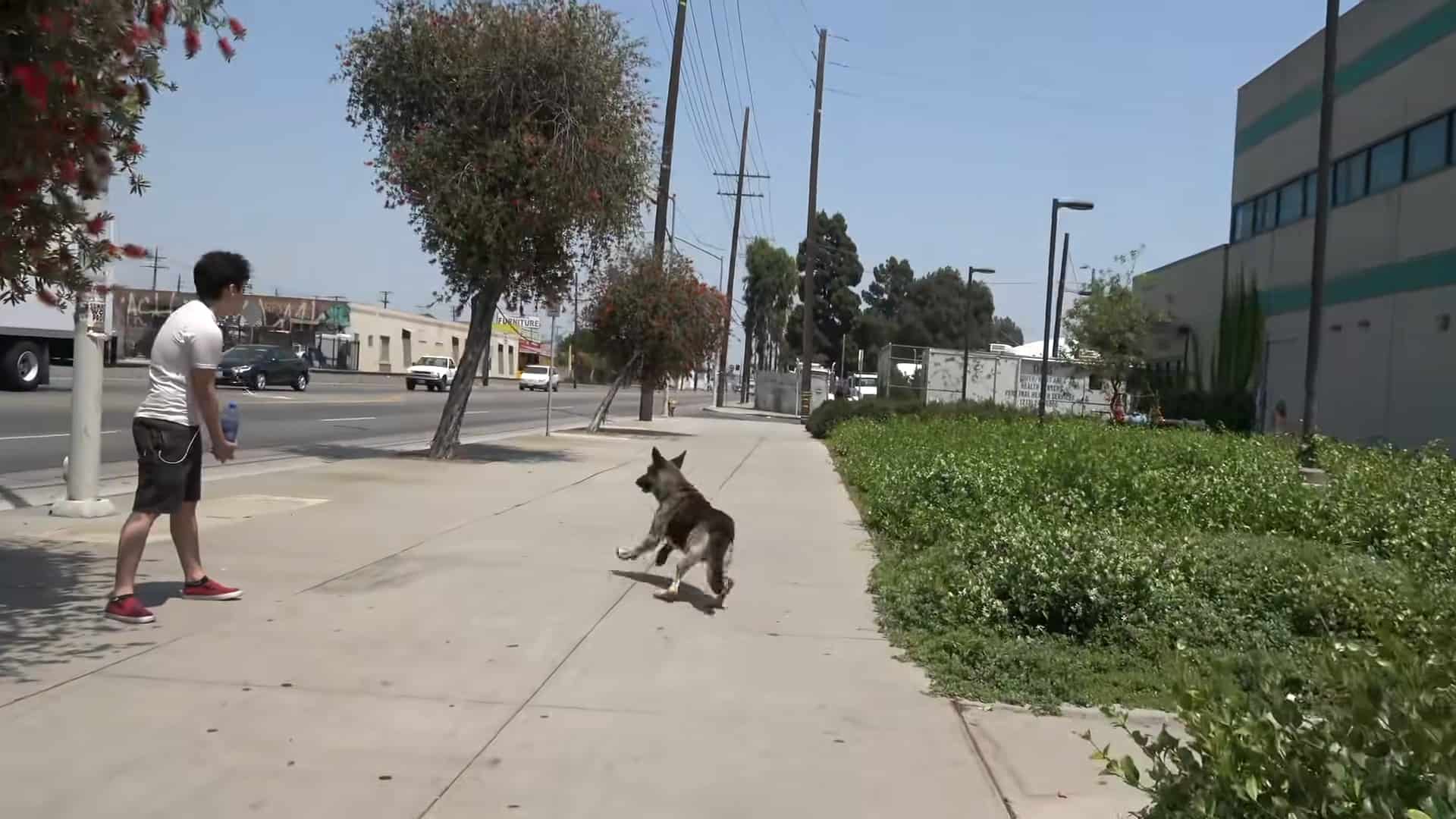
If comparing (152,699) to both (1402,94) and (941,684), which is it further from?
(1402,94)

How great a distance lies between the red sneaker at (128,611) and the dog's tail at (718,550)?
3.26 metres

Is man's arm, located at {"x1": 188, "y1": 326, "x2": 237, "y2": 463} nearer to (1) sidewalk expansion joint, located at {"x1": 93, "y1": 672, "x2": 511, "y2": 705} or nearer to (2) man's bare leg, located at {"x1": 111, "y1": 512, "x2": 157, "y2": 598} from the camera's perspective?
(2) man's bare leg, located at {"x1": 111, "y1": 512, "x2": 157, "y2": 598}

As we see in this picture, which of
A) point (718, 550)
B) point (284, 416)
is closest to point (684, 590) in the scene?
point (718, 550)

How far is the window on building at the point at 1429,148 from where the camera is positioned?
28234 mm

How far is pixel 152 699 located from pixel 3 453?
12329mm

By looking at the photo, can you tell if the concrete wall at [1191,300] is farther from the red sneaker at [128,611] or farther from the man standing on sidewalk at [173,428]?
the red sneaker at [128,611]

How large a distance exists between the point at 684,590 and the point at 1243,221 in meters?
38.3

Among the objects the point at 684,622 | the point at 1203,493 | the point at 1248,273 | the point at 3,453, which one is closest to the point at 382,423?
the point at 3,453

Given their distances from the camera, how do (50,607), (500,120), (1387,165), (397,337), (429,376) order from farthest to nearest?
(397,337)
(429,376)
(1387,165)
(500,120)
(50,607)

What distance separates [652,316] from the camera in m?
30.4

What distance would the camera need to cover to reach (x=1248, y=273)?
134 ft

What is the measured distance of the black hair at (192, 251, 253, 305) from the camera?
722 centimetres

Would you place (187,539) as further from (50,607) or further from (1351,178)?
(1351,178)

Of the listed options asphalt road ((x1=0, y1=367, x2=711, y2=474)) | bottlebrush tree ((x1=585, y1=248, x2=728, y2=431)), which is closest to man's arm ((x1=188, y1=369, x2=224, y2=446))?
asphalt road ((x1=0, y1=367, x2=711, y2=474))
